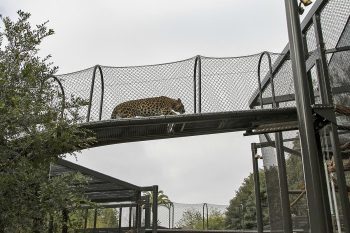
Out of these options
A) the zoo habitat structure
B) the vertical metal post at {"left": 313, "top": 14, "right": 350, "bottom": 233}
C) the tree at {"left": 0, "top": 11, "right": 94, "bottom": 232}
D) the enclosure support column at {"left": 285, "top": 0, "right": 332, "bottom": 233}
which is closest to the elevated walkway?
the zoo habitat structure

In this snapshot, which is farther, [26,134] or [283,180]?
[283,180]

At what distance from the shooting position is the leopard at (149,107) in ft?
24.1

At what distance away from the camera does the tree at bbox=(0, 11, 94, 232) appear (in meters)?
3.93

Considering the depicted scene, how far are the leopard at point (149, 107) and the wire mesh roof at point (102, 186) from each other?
1415mm

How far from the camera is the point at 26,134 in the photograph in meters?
4.17

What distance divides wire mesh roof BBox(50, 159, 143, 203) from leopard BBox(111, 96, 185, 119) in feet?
4.64

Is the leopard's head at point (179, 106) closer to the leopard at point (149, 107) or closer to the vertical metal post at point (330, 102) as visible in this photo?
the leopard at point (149, 107)

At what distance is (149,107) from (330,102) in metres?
3.61

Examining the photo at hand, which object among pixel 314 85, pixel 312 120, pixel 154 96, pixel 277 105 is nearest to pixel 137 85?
pixel 154 96

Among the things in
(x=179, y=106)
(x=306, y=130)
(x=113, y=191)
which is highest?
(x=179, y=106)

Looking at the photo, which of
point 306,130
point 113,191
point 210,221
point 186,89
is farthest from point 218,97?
point 210,221

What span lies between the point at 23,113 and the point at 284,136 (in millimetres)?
5059

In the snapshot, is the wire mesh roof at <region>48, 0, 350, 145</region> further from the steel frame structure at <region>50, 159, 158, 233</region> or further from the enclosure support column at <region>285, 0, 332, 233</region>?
the enclosure support column at <region>285, 0, 332, 233</region>

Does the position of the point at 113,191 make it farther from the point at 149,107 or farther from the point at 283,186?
the point at 283,186
